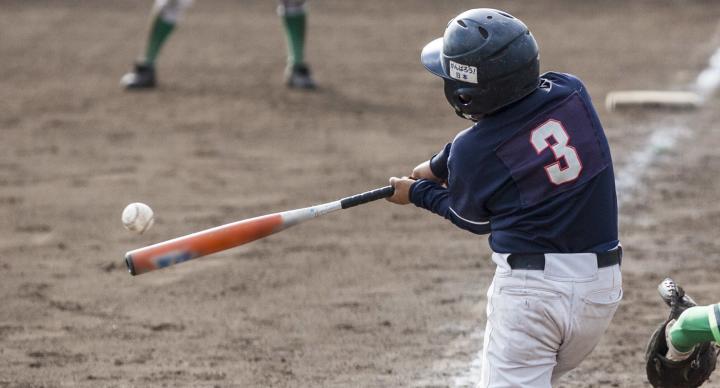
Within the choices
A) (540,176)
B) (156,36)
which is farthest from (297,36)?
(540,176)

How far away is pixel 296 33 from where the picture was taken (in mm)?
10375

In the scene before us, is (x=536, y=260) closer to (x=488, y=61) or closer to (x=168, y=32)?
(x=488, y=61)

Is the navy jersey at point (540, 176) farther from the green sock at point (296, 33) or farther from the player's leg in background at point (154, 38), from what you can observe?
the player's leg in background at point (154, 38)

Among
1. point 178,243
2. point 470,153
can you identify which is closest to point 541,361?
point 470,153

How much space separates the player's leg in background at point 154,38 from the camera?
1038 centimetres

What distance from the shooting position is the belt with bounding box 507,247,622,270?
144 inches

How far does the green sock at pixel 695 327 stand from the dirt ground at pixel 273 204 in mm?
754

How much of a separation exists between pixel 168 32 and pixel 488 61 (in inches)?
283

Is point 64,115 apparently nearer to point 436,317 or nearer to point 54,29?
point 54,29

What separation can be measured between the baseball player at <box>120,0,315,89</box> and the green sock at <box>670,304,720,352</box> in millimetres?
6632

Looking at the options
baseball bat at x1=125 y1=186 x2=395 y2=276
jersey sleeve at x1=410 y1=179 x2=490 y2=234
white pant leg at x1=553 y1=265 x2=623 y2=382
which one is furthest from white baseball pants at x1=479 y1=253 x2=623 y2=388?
baseball bat at x1=125 y1=186 x2=395 y2=276

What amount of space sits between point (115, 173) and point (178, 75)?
3.14 m

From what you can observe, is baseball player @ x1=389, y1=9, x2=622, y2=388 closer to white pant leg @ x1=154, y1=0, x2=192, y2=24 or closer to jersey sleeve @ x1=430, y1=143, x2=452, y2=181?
jersey sleeve @ x1=430, y1=143, x2=452, y2=181

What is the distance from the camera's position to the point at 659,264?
20.5 feet
